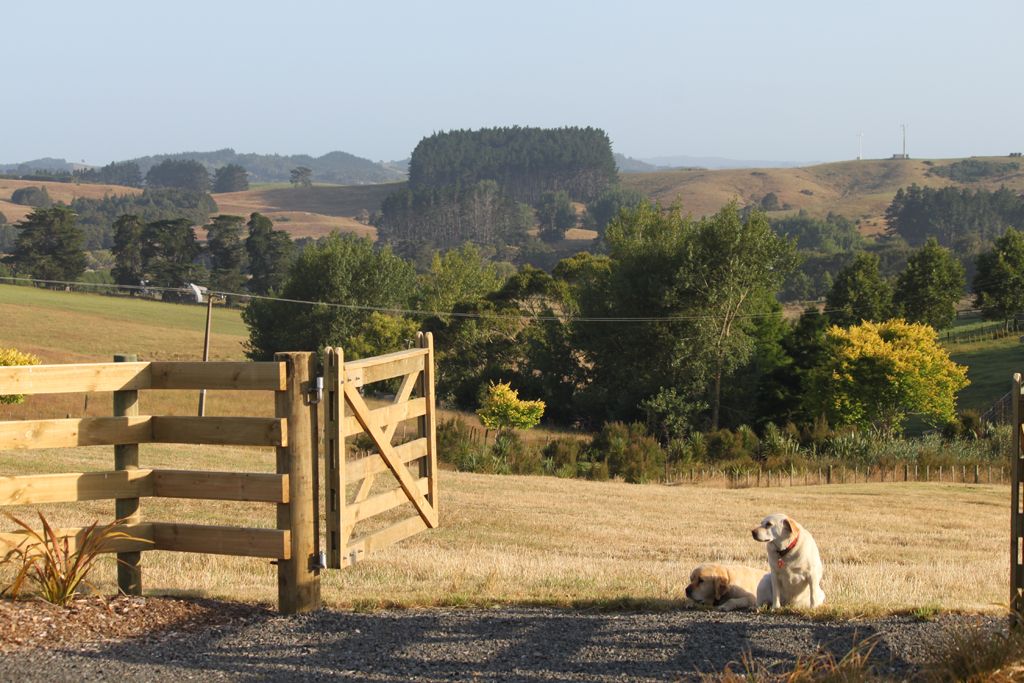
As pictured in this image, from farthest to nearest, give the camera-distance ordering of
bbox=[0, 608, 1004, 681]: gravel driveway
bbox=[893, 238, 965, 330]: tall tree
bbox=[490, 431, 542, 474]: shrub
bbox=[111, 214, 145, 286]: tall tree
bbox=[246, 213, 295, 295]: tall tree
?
1. bbox=[246, 213, 295, 295]: tall tree
2. bbox=[111, 214, 145, 286]: tall tree
3. bbox=[893, 238, 965, 330]: tall tree
4. bbox=[490, 431, 542, 474]: shrub
5. bbox=[0, 608, 1004, 681]: gravel driveway

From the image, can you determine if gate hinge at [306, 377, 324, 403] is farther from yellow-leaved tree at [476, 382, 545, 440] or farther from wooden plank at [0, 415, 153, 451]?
yellow-leaved tree at [476, 382, 545, 440]

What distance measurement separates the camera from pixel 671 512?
885 inches

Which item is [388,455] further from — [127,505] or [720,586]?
[720,586]

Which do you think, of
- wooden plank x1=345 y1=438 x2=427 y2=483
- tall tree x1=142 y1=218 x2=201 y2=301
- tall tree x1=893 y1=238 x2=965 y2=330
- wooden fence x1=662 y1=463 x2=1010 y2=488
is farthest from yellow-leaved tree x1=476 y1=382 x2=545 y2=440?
→ tall tree x1=142 y1=218 x2=201 y2=301

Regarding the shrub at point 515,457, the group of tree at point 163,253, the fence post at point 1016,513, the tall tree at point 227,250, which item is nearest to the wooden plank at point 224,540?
the fence post at point 1016,513

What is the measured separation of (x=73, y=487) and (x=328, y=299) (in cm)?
8337

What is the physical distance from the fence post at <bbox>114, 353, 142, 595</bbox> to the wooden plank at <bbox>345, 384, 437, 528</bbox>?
166 centimetres

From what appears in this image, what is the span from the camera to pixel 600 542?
55.3 ft

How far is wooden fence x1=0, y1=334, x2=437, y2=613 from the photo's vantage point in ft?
26.0

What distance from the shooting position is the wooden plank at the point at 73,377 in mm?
8000

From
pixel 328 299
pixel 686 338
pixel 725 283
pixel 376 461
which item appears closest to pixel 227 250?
pixel 328 299

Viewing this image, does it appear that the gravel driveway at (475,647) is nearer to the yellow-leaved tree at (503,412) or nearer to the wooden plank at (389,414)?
the wooden plank at (389,414)

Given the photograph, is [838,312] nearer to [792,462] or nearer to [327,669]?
[792,462]

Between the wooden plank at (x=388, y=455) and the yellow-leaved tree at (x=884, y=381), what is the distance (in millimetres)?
48682
